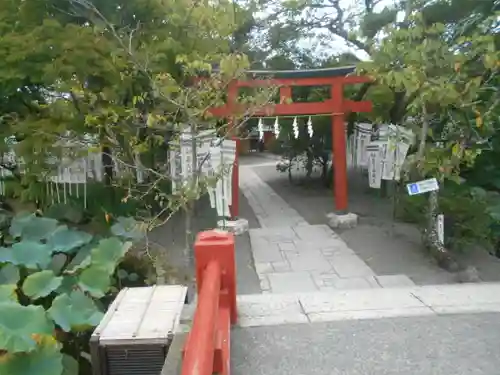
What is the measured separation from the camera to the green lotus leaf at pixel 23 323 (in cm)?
298

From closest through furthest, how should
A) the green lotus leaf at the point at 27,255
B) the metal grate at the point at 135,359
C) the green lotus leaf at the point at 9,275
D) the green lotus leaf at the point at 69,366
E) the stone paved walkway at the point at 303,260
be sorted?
the metal grate at the point at 135,359, the green lotus leaf at the point at 69,366, the green lotus leaf at the point at 9,275, the green lotus leaf at the point at 27,255, the stone paved walkway at the point at 303,260

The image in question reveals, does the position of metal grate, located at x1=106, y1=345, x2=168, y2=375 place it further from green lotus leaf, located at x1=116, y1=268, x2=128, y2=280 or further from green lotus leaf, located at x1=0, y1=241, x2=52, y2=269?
green lotus leaf, located at x1=116, y1=268, x2=128, y2=280

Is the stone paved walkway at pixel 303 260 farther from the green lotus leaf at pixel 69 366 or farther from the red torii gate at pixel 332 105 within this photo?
the green lotus leaf at pixel 69 366

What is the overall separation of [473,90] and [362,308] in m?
3.02

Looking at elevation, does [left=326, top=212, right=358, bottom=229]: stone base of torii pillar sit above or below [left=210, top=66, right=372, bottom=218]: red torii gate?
below

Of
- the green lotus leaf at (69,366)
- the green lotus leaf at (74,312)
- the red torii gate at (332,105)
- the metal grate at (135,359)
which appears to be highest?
the red torii gate at (332,105)

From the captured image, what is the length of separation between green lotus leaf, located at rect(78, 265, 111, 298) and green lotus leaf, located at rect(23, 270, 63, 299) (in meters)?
0.28

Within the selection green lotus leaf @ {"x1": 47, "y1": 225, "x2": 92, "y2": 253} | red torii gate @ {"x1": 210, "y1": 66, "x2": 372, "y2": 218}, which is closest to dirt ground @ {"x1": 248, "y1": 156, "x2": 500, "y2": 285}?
Answer: red torii gate @ {"x1": 210, "y1": 66, "x2": 372, "y2": 218}

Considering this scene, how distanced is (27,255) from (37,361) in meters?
2.07

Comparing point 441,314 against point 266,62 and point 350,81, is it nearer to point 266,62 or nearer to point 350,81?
point 350,81

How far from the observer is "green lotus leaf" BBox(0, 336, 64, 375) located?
3.03m

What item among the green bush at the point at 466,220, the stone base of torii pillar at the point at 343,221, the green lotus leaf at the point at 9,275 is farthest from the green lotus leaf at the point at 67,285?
the stone base of torii pillar at the point at 343,221

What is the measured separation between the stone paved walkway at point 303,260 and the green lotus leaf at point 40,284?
2.44 metres

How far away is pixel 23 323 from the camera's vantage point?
3.15m
